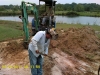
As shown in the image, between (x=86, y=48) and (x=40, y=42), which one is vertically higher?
(x=40, y=42)

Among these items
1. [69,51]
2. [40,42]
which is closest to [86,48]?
[69,51]

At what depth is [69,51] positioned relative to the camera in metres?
10.2

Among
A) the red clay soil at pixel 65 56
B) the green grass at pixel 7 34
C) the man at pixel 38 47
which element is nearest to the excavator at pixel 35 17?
the red clay soil at pixel 65 56

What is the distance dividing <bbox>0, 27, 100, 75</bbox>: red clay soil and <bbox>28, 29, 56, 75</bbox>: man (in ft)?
3.80

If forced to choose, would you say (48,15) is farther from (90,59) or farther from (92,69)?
(92,69)

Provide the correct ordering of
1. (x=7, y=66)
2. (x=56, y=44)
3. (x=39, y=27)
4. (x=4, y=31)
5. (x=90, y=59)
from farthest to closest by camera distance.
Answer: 1. (x=4, y=31)
2. (x=39, y=27)
3. (x=56, y=44)
4. (x=90, y=59)
5. (x=7, y=66)

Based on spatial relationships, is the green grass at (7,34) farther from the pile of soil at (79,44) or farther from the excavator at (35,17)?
the pile of soil at (79,44)

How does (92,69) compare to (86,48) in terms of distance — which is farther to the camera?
(86,48)

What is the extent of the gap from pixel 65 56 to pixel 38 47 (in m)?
3.75

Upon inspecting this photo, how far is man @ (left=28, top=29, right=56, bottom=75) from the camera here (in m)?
5.62

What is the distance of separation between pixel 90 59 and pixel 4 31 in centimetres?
715

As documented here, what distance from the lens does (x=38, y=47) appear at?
19.2 ft

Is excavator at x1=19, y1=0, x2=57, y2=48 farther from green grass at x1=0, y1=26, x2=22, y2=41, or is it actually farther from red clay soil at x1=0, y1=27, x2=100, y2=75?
green grass at x1=0, y1=26, x2=22, y2=41

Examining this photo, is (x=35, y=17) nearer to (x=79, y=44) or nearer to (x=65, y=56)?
(x=79, y=44)
